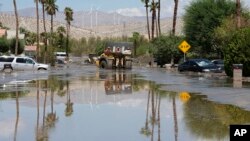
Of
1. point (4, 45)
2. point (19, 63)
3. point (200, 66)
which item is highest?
point (4, 45)

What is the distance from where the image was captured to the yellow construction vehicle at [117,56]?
6269 cm

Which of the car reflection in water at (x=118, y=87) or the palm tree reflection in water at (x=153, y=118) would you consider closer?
the palm tree reflection in water at (x=153, y=118)

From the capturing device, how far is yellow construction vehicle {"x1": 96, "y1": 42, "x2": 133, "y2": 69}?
2468 inches

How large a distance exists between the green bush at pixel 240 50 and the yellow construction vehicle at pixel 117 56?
2315 centimetres

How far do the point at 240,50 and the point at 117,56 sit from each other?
2581cm

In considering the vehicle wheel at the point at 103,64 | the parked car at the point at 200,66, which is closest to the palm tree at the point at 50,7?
the vehicle wheel at the point at 103,64

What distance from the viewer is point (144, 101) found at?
815 inches

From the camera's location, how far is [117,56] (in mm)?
63406

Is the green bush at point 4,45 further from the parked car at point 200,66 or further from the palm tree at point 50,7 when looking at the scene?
the parked car at point 200,66

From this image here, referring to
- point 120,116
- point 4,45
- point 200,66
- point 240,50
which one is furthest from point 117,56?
point 4,45

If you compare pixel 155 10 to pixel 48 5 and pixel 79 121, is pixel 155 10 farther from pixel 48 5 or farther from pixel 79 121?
pixel 79 121

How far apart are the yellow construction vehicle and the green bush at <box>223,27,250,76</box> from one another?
23148 millimetres

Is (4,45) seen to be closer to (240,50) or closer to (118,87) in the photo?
(240,50)

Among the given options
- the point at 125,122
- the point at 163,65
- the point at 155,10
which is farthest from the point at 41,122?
the point at 155,10
